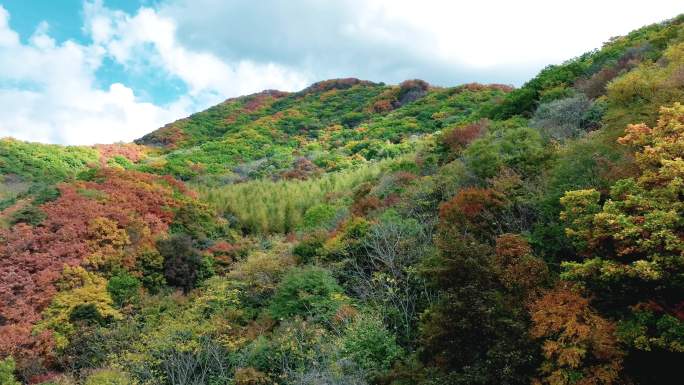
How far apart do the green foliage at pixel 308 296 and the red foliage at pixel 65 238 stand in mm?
9555

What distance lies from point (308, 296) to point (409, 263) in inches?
152

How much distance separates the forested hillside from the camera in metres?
9.37

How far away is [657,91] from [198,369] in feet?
58.5

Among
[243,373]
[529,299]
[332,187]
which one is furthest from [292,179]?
[529,299]

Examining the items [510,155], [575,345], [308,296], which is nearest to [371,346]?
[308,296]

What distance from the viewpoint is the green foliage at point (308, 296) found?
17.2 metres

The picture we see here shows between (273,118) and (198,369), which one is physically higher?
(273,118)

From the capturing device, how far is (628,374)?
30.5 feet

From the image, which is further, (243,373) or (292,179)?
(292,179)

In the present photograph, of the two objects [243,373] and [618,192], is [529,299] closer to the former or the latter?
[618,192]

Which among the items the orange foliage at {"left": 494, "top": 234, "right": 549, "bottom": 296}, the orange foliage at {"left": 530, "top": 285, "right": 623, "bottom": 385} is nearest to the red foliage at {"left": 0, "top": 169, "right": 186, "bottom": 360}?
the orange foliage at {"left": 494, "top": 234, "right": 549, "bottom": 296}

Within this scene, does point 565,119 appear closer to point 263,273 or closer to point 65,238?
point 263,273

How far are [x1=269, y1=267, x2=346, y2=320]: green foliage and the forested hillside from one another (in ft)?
0.27

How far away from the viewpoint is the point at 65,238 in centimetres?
2370
